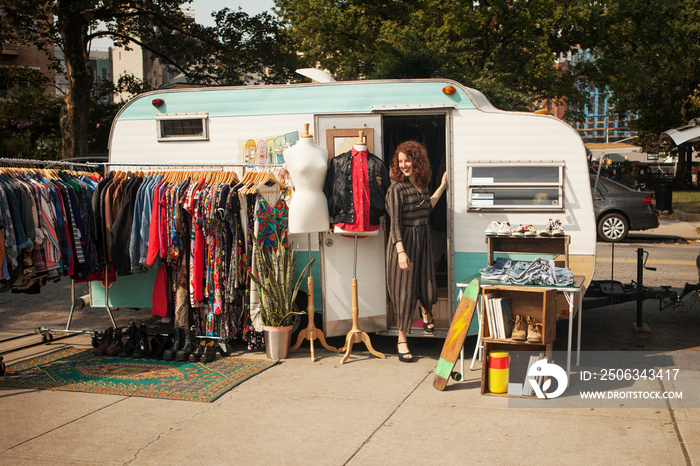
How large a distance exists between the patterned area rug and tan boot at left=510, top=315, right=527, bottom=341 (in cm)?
232

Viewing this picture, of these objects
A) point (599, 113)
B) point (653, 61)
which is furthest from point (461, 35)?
point (599, 113)

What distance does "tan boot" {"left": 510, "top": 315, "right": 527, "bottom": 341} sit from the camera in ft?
17.7

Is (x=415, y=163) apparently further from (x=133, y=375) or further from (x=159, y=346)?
(x=133, y=375)

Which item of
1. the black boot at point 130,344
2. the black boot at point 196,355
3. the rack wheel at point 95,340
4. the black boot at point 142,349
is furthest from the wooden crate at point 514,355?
the rack wheel at point 95,340

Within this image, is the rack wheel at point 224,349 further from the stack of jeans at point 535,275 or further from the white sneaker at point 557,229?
the white sneaker at point 557,229

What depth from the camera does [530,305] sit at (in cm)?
555

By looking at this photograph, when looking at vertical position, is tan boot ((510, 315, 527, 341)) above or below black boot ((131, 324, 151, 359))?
above

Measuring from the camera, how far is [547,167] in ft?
21.0

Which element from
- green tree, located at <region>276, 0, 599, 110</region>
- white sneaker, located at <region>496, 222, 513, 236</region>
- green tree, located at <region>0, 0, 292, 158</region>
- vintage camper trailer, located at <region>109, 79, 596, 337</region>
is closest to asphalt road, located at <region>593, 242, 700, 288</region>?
vintage camper trailer, located at <region>109, 79, 596, 337</region>

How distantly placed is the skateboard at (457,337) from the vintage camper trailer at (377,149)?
102 cm

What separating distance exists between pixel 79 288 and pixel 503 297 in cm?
794

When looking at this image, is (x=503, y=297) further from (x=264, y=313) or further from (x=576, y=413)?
(x=264, y=313)

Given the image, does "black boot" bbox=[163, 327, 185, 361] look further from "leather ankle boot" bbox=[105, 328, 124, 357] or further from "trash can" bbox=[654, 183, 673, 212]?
"trash can" bbox=[654, 183, 673, 212]

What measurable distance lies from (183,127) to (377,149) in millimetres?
2163
